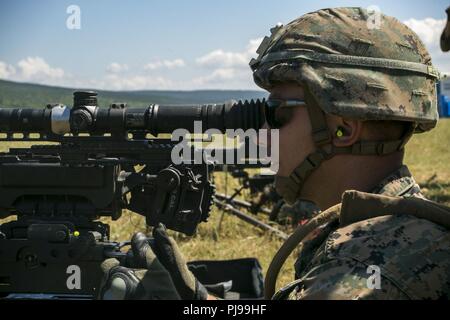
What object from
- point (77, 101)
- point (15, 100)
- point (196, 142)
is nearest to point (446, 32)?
point (196, 142)

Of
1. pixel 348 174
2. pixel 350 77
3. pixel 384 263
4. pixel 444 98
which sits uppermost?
pixel 444 98

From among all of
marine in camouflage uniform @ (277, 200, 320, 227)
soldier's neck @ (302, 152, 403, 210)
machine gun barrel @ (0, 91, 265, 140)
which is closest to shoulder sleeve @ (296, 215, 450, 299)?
soldier's neck @ (302, 152, 403, 210)

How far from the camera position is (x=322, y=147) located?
280cm

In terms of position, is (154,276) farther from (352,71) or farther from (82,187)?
(82,187)

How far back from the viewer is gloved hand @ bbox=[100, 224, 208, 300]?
2578mm

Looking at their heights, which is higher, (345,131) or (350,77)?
(350,77)

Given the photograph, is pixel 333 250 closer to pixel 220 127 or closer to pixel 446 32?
pixel 446 32

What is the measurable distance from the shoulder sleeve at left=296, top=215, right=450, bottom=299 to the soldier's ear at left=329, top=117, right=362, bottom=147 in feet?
2.08

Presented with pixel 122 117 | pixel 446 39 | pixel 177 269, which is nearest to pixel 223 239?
pixel 122 117

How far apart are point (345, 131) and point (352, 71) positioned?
267mm

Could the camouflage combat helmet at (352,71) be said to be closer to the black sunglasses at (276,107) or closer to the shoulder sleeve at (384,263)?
the black sunglasses at (276,107)

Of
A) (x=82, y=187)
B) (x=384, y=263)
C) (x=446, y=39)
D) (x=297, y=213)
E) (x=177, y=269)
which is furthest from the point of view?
(x=297, y=213)

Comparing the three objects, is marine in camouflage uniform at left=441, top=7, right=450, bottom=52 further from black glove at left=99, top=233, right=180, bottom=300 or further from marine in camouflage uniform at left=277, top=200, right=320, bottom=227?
marine in camouflage uniform at left=277, top=200, right=320, bottom=227
